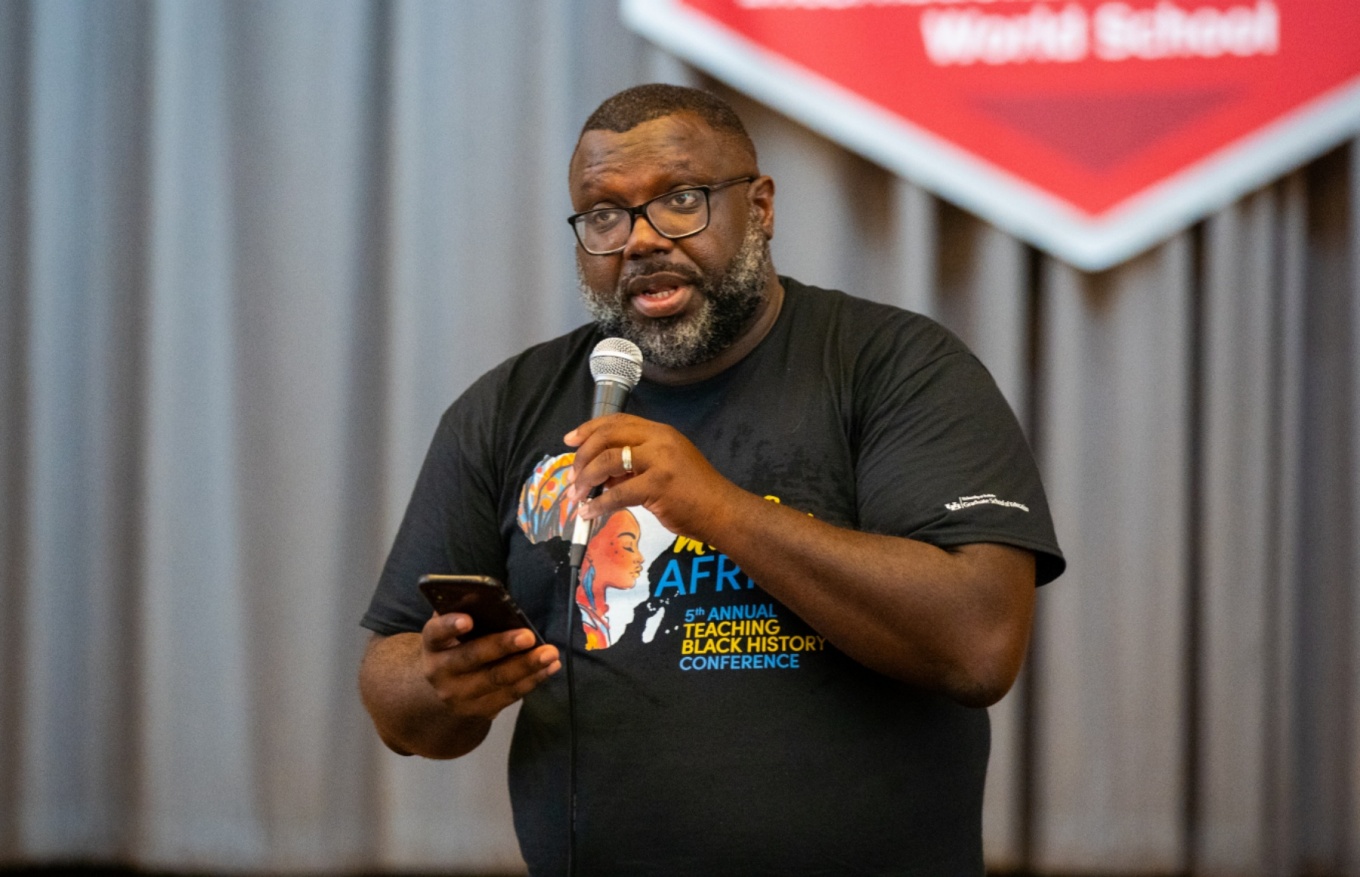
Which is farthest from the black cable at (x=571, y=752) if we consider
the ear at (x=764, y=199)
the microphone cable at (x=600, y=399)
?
the ear at (x=764, y=199)

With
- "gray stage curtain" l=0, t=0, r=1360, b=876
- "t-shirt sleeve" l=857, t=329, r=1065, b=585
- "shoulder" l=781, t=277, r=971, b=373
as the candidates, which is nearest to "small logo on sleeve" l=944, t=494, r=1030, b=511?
"t-shirt sleeve" l=857, t=329, r=1065, b=585

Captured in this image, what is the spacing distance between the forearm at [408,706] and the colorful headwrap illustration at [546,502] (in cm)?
22

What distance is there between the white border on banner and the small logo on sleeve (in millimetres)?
1548

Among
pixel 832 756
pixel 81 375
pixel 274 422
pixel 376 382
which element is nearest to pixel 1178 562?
pixel 832 756

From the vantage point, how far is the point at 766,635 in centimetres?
163

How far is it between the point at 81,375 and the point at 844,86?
2.04m

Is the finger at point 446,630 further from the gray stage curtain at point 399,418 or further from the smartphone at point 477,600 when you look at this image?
the gray stage curtain at point 399,418

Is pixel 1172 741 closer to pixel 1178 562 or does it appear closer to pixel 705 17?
pixel 1178 562

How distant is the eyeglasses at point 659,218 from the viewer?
5.86ft

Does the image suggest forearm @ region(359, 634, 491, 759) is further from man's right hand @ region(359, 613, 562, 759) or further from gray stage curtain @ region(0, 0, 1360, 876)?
gray stage curtain @ region(0, 0, 1360, 876)

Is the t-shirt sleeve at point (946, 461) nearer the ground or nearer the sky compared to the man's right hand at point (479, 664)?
nearer the sky

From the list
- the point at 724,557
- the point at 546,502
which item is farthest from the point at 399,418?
the point at 724,557

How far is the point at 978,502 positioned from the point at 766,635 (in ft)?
1.04

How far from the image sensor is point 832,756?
1597 millimetres
